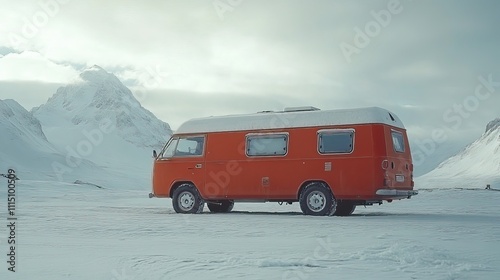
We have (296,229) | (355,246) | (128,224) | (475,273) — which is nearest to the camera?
(475,273)

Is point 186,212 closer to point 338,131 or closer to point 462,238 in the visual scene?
point 338,131

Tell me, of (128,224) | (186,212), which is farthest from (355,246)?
(186,212)

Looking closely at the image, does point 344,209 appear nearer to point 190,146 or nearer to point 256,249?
point 190,146

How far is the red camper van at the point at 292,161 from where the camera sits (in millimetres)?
14320

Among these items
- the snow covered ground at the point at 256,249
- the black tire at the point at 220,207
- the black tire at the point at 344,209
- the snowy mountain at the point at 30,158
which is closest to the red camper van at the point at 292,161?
the black tire at the point at 344,209

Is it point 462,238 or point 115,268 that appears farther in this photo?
point 462,238

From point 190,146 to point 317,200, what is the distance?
3.96m

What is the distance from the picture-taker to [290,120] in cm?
1548

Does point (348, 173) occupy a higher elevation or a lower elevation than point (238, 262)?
higher

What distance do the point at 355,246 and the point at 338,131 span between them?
6.32 meters

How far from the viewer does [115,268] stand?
697cm

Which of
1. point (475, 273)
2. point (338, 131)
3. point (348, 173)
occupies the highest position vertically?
point (338, 131)

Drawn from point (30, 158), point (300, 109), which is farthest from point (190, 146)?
point (30, 158)

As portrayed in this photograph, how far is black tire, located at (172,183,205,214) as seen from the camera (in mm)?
16375
